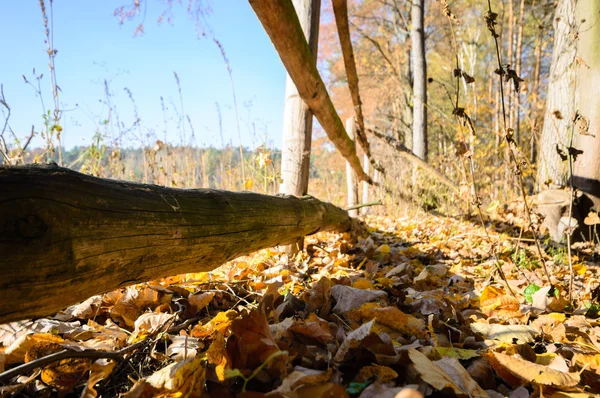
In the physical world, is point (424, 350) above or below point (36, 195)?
below

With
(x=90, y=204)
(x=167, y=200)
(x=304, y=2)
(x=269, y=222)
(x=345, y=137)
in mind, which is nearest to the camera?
(x=90, y=204)

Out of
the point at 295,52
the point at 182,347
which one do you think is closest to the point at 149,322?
the point at 182,347

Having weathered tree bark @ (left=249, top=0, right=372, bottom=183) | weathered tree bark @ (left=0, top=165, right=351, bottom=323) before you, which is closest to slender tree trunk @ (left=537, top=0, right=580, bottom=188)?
weathered tree bark @ (left=249, top=0, right=372, bottom=183)

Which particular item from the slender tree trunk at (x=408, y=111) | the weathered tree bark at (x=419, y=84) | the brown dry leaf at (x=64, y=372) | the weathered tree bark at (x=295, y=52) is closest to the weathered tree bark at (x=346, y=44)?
the weathered tree bark at (x=295, y=52)

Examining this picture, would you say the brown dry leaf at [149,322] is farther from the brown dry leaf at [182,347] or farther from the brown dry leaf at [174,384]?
the brown dry leaf at [174,384]

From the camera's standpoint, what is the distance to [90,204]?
72cm

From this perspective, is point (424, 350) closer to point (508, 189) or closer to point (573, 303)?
point (573, 303)

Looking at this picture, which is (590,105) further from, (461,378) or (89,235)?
(89,235)

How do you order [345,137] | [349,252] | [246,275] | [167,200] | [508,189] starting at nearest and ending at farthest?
[167,200], [246,275], [349,252], [345,137], [508,189]

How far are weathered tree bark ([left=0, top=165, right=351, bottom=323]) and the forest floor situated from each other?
0.70ft

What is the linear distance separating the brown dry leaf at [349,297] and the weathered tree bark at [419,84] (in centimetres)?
691

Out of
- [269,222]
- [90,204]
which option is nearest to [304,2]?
[269,222]

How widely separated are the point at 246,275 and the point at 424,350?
4.06 feet

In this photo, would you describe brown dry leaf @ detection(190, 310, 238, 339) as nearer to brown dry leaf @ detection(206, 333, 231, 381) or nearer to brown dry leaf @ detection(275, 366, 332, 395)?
brown dry leaf @ detection(206, 333, 231, 381)
